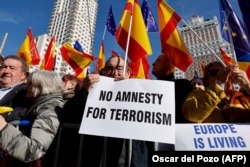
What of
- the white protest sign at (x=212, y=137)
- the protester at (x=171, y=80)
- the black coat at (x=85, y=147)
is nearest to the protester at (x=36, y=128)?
the black coat at (x=85, y=147)

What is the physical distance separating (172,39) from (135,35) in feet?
2.78

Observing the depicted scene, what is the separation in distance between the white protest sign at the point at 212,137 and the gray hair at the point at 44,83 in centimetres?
123

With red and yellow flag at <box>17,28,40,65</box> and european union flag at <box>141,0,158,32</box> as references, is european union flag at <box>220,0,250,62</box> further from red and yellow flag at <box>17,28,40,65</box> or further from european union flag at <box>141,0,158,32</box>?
red and yellow flag at <box>17,28,40,65</box>

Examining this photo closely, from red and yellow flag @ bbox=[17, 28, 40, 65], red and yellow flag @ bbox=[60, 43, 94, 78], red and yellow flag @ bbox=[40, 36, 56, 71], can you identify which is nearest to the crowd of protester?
red and yellow flag @ bbox=[17, 28, 40, 65]

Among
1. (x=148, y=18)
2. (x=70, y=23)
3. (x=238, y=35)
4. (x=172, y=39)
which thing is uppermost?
(x=70, y=23)

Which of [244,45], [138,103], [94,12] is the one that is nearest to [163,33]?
[244,45]

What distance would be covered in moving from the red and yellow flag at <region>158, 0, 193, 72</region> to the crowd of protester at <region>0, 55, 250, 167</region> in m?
0.98

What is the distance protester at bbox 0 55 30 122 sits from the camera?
105 inches

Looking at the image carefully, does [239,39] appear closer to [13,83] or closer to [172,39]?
[172,39]

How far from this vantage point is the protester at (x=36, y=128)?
175 cm

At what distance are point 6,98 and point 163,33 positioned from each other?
8.26 feet

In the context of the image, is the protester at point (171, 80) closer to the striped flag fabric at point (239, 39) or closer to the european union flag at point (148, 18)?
the striped flag fabric at point (239, 39)

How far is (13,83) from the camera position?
3.12 metres

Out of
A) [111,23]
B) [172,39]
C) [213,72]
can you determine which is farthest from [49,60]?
[213,72]
